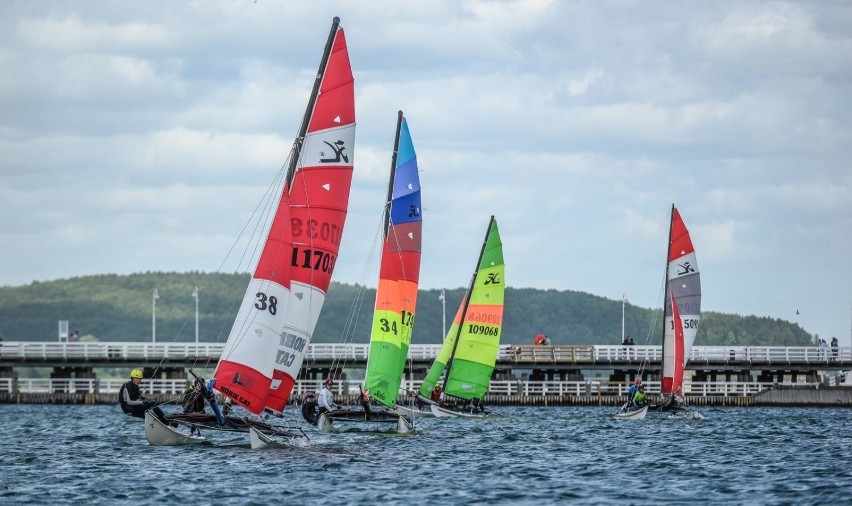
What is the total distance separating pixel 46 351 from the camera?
84.3 m

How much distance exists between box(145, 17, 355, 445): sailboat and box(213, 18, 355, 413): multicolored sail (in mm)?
24

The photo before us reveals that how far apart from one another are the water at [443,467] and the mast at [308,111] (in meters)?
7.04

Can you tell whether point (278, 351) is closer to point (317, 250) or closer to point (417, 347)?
point (317, 250)

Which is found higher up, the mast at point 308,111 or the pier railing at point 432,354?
the mast at point 308,111

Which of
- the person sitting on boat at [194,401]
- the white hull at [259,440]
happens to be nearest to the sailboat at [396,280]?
the white hull at [259,440]

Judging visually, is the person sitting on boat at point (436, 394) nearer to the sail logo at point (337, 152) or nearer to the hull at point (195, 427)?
the hull at point (195, 427)

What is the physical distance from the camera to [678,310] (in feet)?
219

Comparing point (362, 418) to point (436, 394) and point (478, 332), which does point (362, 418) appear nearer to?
point (436, 394)

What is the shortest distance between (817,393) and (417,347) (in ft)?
72.1

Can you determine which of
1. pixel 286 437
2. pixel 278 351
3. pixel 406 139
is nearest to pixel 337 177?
pixel 278 351

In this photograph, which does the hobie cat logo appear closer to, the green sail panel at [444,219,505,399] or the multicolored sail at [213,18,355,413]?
the green sail panel at [444,219,505,399]

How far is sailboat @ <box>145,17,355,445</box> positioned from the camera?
36.2m

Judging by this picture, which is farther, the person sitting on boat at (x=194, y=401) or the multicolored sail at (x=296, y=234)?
the person sitting on boat at (x=194, y=401)

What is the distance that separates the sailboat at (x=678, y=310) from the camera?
65188 millimetres
